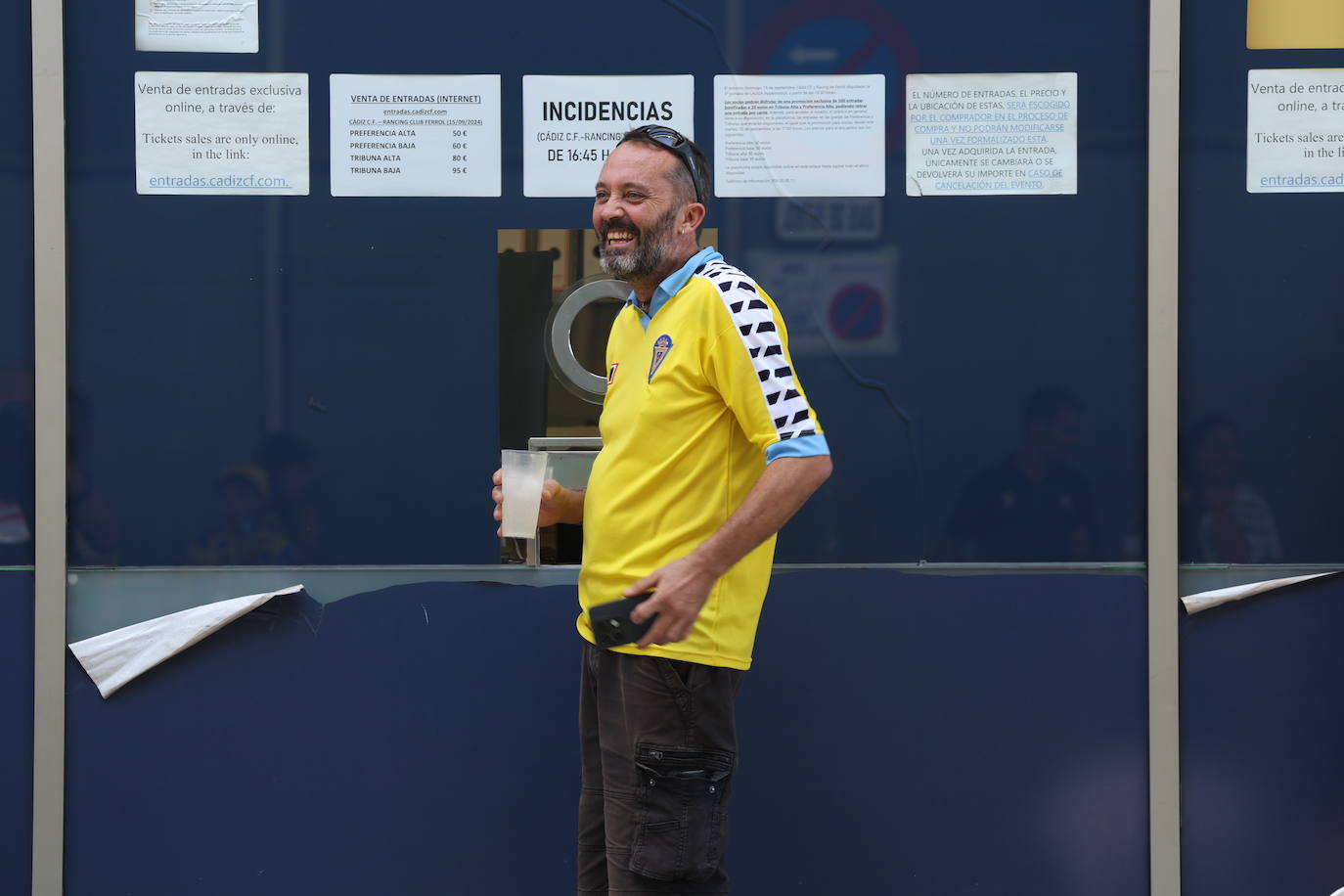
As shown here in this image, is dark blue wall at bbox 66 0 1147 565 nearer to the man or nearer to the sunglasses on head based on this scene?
the sunglasses on head

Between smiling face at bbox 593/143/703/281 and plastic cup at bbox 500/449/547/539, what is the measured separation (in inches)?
17.8

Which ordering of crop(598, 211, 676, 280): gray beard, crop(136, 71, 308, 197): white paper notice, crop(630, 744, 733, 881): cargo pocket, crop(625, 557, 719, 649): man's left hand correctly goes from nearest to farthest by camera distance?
crop(625, 557, 719, 649): man's left hand
crop(630, 744, 733, 881): cargo pocket
crop(598, 211, 676, 280): gray beard
crop(136, 71, 308, 197): white paper notice

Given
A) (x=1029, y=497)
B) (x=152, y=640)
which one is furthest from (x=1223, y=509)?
(x=152, y=640)

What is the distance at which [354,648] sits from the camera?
9.34 feet

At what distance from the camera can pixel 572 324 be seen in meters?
2.84

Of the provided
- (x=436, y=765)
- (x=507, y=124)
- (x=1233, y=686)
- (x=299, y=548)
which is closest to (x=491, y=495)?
(x=299, y=548)

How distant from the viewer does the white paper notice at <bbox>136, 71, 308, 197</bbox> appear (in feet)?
9.21

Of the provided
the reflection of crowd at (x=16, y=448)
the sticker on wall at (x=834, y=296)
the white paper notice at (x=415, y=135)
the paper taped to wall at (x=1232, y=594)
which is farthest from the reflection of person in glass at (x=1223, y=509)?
the reflection of crowd at (x=16, y=448)

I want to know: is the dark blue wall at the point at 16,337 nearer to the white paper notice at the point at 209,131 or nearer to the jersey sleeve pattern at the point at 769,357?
the white paper notice at the point at 209,131

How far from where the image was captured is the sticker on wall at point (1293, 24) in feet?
9.35

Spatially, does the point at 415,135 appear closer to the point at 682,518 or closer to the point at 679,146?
the point at 679,146

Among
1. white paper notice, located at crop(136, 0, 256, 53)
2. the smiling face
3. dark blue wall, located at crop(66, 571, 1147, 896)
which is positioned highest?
white paper notice, located at crop(136, 0, 256, 53)

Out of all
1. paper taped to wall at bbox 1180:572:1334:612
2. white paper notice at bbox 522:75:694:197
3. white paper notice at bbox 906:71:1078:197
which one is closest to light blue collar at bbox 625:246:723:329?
white paper notice at bbox 522:75:694:197

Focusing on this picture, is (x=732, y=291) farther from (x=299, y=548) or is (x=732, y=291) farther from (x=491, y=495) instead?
(x=299, y=548)
